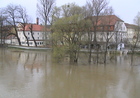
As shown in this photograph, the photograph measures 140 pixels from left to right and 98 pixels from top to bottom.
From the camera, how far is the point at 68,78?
43.5ft

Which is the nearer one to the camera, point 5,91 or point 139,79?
point 5,91

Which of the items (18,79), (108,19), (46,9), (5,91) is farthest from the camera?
(46,9)

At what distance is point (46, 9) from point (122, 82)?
1078 inches

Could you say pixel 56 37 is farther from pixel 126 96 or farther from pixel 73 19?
pixel 126 96

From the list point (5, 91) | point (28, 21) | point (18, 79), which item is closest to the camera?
point (5, 91)

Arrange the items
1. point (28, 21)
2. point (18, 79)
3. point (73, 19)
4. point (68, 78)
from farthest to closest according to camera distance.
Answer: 1. point (28, 21)
2. point (73, 19)
3. point (68, 78)
4. point (18, 79)

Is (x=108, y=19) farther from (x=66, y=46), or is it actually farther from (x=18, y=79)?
(x=18, y=79)

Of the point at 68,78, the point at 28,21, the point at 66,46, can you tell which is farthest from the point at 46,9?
the point at 68,78

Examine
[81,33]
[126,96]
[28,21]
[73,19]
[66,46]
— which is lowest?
[126,96]

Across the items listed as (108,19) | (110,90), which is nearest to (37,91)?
(110,90)

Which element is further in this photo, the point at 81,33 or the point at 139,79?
the point at 81,33

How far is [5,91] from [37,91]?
194 cm

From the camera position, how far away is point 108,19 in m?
24.0

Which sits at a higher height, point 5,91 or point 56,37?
point 56,37
